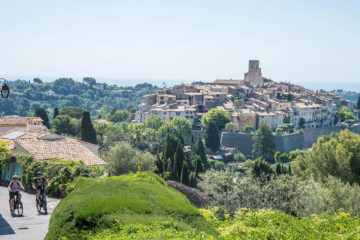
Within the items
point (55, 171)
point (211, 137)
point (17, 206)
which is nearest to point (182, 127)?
point (211, 137)

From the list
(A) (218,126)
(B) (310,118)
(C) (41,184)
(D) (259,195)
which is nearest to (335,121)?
(B) (310,118)

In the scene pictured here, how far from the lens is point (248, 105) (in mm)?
86812

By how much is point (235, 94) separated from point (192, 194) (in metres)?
83.4

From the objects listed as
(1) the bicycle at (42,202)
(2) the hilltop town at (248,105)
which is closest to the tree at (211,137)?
(2) the hilltop town at (248,105)

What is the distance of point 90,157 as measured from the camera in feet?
60.0

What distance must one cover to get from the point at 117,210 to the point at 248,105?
81.2m

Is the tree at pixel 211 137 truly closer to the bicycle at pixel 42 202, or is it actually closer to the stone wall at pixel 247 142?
the stone wall at pixel 247 142

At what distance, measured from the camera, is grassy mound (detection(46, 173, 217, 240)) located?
22.2 feet

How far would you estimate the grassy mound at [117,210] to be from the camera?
6762 millimetres

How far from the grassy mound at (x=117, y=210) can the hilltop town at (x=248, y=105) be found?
69.9 meters

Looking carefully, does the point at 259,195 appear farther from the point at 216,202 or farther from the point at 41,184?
the point at 41,184

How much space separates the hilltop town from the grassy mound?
69933 millimetres

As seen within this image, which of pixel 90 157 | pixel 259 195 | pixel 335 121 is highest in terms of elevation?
pixel 90 157

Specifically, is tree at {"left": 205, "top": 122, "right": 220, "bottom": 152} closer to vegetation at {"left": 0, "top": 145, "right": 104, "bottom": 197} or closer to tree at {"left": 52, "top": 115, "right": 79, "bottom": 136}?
tree at {"left": 52, "top": 115, "right": 79, "bottom": 136}
